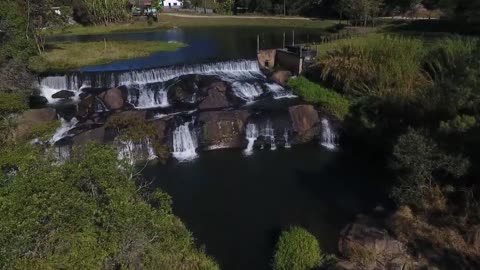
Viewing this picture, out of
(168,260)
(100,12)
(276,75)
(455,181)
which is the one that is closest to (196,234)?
(168,260)

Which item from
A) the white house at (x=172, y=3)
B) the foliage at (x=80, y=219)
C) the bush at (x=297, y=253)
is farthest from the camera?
the white house at (x=172, y=3)

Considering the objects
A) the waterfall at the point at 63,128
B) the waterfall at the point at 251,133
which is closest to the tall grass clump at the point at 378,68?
the waterfall at the point at 251,133

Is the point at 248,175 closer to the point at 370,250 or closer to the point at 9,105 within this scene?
the point at 370,250

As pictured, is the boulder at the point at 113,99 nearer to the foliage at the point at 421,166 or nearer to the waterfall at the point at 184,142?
the waterfall at the point at 184,142

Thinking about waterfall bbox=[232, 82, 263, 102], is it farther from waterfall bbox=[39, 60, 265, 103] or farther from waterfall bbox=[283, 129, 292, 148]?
waterfall bbox=[283, 129, 292, 148]

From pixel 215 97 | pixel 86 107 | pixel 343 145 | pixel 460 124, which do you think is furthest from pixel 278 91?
pixel 460 124
